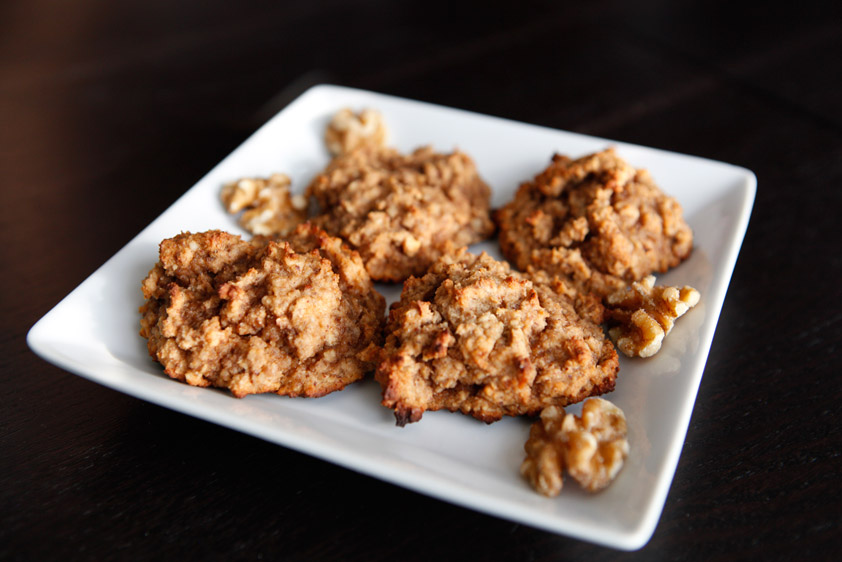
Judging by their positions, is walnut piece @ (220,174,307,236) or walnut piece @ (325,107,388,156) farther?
walnut piece @ (325,107,388,156)

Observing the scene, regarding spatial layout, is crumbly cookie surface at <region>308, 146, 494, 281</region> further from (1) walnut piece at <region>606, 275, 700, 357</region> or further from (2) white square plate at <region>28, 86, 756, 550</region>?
(1) walnut piece at <region>606, 275, 700, 357</region>

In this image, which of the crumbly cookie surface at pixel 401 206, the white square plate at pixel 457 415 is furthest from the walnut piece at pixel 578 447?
the crumbly cookie surface at pixel 401 206

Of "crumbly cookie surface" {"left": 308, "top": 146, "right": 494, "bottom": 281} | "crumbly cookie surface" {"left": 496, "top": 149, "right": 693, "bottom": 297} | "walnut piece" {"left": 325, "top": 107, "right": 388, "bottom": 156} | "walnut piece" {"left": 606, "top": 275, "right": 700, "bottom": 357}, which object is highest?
"walnut piece" {"left": 325, "top": 107, "right": 388, "bottom": 156}

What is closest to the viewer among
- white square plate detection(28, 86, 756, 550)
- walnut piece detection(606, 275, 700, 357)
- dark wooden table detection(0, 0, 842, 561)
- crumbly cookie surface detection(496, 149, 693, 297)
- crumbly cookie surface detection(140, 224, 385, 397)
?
white square plate detection(28, 86, 756, 550)

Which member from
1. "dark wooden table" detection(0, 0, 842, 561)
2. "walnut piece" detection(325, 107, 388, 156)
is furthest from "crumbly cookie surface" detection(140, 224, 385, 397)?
"walnut piece" detection(325, 107, 388, 156)

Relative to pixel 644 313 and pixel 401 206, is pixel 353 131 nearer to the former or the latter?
pixel 401 206

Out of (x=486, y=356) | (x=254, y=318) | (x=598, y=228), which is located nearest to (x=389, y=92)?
(x=598, y=228)

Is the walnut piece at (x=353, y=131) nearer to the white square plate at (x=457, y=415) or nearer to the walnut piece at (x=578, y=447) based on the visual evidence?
the white square plate at (x=457, y=415)

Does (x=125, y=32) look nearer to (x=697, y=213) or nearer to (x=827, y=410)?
(x=697, y=213)
